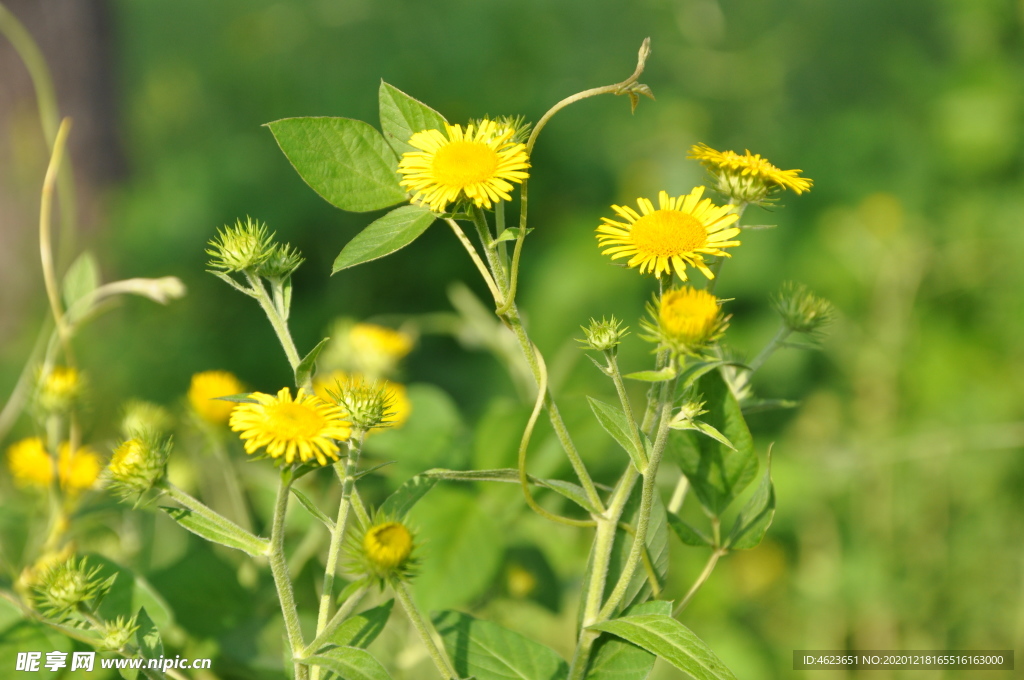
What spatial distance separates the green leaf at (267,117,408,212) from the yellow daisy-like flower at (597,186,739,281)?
11cm

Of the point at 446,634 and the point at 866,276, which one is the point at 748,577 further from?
the point at 446,634

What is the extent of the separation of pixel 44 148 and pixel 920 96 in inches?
79.5

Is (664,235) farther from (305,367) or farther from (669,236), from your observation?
(305,367)

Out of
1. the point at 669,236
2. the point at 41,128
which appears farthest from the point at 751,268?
the point at 41,128

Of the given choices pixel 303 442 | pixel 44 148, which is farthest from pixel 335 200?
pixel 44 148

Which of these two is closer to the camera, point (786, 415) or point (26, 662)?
point (26, 662)

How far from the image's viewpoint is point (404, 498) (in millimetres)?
425

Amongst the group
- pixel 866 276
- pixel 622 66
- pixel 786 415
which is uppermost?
pixel 622 66

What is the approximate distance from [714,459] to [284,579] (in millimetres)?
247

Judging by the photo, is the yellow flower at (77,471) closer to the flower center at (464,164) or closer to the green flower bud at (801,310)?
the flower center at (464,164)

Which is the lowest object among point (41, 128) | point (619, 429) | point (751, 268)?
point (619, 429)

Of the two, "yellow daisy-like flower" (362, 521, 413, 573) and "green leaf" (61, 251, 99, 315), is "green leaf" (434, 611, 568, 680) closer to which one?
"yellow daisy-like flower" (362, 521, 413, 573)

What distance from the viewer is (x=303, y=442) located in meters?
0.37

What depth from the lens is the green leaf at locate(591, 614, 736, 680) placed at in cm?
37
